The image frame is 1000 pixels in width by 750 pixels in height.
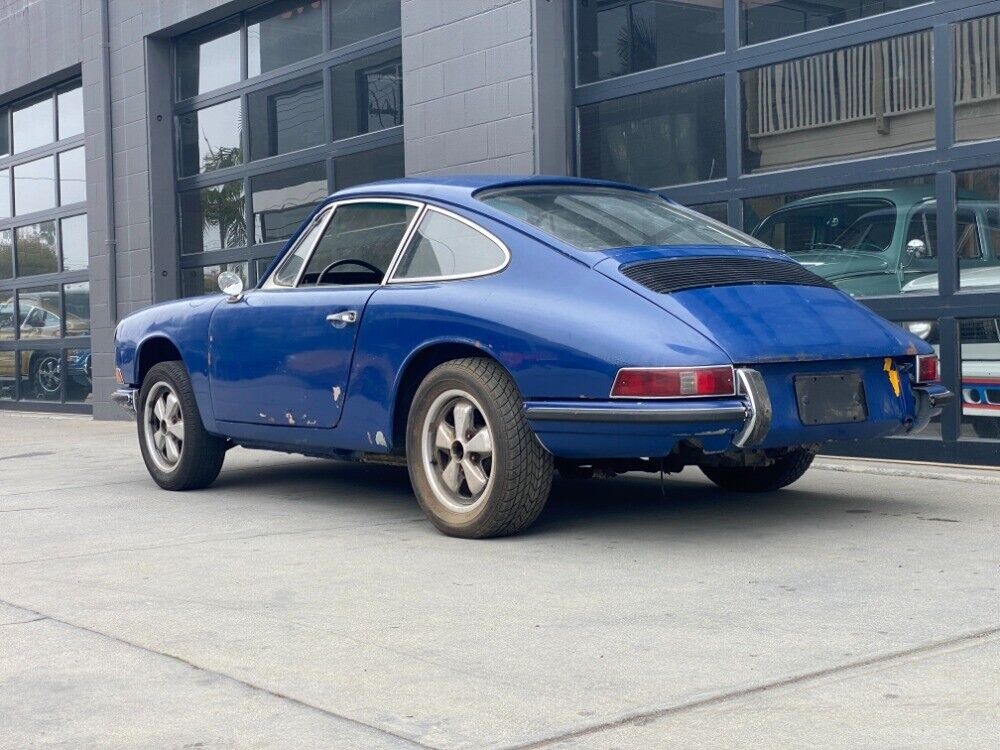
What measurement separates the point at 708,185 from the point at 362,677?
6.16 m

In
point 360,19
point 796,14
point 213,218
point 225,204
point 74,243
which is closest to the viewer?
point 796,14

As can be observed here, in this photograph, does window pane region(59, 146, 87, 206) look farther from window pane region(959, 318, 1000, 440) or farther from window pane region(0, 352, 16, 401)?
window pane region(959, 318, 1000, 440)

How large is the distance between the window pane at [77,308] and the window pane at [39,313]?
0.19 m

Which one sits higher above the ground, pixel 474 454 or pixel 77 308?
pixel 77 308

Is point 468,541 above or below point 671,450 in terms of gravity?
below

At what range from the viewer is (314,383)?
6086 millimetres

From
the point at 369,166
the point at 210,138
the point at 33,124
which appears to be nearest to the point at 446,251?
the point at 369,166

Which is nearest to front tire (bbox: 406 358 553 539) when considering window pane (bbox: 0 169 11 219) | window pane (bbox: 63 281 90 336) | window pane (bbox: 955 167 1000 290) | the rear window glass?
the rear window glass

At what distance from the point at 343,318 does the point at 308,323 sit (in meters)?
A: 0.28

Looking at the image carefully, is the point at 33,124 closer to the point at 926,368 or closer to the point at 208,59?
the point at 208,59

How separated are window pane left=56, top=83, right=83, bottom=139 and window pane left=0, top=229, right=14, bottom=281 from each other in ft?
5.65

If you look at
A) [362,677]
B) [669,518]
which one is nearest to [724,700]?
[362,677]

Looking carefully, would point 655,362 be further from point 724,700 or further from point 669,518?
point 724,700

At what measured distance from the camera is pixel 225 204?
45.4ft
